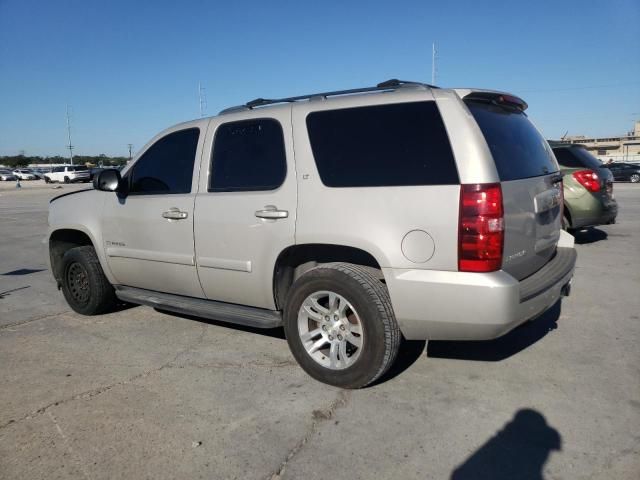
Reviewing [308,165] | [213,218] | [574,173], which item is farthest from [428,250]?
[574,173]

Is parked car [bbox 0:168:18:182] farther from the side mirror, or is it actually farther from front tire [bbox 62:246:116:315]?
the side mirror

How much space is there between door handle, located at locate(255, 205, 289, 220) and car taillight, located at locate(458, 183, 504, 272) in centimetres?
122

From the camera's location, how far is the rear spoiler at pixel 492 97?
317 centimetres

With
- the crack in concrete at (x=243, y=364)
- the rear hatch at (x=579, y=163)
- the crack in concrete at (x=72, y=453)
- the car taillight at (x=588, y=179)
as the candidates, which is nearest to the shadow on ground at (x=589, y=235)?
the rear hatch at (x=579, y=163)

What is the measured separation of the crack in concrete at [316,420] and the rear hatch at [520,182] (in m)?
1.31

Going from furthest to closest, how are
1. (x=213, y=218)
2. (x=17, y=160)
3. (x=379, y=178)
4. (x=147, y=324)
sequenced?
(x=17, y=160) < (x=147, y=324) < (x=213, y=218) < (x=379, y=178)

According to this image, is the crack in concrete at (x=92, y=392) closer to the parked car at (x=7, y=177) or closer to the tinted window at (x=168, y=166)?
the tinted window at (x=168, y=166)

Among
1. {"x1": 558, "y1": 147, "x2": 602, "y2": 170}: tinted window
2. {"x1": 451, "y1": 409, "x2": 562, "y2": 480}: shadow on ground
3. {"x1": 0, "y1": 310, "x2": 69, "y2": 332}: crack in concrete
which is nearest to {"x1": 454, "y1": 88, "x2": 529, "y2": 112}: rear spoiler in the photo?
{"x1": 451, "y1": 409, "x2": 562, "y2": 480}: shadow on ground

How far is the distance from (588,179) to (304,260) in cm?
619

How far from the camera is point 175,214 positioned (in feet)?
13.5

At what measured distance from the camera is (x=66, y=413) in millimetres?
3152

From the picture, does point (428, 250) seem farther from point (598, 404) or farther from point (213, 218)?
point (213, 218)

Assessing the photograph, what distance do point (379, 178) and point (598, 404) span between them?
6.34 feet

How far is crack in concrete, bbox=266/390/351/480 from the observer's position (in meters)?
2.55
